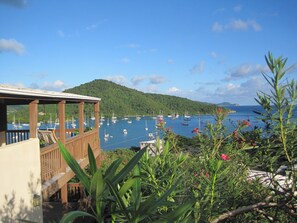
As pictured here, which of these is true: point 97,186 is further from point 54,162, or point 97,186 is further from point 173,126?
point 54,162

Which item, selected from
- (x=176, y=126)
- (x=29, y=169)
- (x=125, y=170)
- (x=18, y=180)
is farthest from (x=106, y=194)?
(x=176, y=126)

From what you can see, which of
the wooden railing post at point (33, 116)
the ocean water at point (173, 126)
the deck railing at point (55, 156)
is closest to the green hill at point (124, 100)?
the ocean water at point (173, 126)

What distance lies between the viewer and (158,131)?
339 centimetres

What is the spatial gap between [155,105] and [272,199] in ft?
251

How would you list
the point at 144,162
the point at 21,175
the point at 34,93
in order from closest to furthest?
the point at 144,162
the point at 21,175
the point at 34,93

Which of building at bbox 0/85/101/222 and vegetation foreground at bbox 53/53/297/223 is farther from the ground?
vegetation foreground at bbox 53/53/297/223

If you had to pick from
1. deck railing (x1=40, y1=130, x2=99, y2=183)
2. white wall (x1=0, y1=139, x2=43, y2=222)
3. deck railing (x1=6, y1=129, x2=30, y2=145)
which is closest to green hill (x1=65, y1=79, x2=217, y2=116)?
deck railing (x1=6, y1=129, x2=30, y2=145)

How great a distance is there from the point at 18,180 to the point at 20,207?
56cm

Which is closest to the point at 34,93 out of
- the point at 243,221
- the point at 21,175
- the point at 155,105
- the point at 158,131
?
the point at 21,175

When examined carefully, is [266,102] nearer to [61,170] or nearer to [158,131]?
[158,131]

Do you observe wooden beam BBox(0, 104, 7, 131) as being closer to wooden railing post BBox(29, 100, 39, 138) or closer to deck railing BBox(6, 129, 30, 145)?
deck railing BBox(6, 129, 30, 145)

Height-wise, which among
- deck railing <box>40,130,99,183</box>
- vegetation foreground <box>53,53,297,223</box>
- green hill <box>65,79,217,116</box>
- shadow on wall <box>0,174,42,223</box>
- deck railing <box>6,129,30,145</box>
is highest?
green hill <box>65,79,217,116</box>

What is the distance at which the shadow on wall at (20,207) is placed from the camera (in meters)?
5.47

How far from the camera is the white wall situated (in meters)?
5.55
